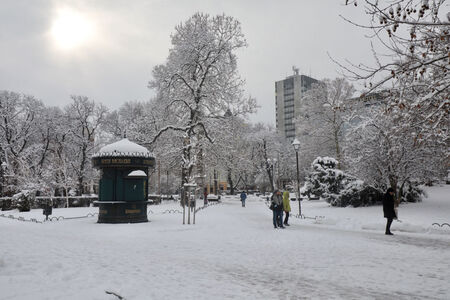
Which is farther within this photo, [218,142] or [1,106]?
[1,106]

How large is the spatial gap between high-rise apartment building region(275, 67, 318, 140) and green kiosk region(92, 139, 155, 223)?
115394 mm

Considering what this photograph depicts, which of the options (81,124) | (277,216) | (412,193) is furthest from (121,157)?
(81,124)

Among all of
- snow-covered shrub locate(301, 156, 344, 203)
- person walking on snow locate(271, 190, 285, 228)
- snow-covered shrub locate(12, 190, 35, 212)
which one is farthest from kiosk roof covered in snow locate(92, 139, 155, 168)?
snow-covered shrub locate(301, 156, 344, 203)

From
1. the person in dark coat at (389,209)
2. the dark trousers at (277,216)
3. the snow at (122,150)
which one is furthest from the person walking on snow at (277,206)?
the snow at (122,150)

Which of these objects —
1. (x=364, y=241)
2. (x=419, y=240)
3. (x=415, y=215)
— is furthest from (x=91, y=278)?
(x=415, y=215)

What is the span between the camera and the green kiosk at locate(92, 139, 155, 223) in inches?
638

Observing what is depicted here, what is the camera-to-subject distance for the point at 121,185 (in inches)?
646

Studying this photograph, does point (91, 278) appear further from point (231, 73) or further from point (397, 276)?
point (231, 73)

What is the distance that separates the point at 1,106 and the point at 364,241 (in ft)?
128

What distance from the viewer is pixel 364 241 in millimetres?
10555

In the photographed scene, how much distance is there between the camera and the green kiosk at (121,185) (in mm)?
16203

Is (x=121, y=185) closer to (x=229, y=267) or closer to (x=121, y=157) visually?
(x=121, y=157)

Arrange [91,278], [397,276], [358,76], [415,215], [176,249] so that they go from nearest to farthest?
1. [91,278]
2. [397,276]
3. [358,76]
4. [176,249]
5. [415,215]

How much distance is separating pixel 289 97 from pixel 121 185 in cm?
12272
